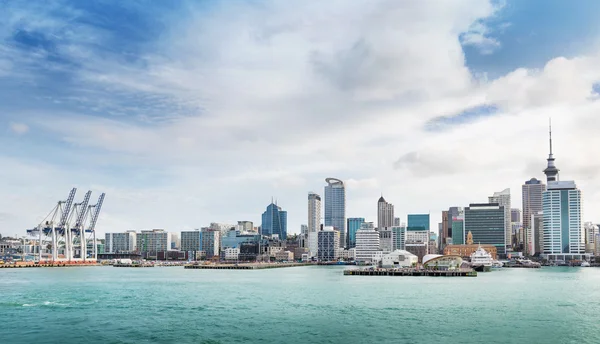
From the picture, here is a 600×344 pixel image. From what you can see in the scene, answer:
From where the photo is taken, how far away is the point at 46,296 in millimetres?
63188

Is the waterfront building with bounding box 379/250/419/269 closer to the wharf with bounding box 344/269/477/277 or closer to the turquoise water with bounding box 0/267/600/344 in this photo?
the wharf with bounding box 344/269/477/277

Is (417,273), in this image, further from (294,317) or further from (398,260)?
(294,317)

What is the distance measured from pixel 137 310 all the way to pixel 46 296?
1733cm

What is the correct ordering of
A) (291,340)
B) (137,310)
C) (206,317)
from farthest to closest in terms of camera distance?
(137,310)
(206,317)
(291,340)

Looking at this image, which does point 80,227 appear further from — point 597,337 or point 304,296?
point 597,337

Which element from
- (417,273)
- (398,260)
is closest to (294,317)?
(417,273)

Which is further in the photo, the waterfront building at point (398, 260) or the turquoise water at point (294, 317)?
the waterfront building at point (398, 260)

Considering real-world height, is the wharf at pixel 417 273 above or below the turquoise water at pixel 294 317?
below

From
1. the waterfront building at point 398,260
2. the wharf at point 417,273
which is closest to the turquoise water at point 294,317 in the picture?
the wharf at point 417,273

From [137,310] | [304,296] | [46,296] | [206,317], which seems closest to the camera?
[206,317]

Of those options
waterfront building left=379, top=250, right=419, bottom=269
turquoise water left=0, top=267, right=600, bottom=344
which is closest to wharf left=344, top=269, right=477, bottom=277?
waterfront building left=379, top=250, right=419, bottom=269

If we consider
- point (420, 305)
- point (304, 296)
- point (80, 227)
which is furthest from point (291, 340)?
point (80, 227)

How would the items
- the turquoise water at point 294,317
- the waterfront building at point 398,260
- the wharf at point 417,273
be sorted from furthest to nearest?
1. the waterfront building at point 398,260
2. the wharf at point 417,273
3. the turquoise water at point 294,317

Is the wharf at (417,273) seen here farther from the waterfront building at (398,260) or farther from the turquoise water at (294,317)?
the turquoise water at (294,317)
